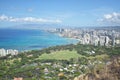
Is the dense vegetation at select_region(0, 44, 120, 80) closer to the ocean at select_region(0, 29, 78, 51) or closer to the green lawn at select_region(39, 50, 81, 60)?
the green lawn at select_region(39, 50, 81, 60)

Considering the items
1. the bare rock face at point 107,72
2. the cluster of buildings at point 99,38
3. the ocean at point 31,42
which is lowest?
the ocean at point 31,42

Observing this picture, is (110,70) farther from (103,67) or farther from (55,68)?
(55,68)

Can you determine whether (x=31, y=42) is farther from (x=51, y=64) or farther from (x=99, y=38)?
(x=51, y=64)

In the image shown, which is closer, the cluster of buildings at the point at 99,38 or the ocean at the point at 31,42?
the cluster of buildings at the point at 99,38

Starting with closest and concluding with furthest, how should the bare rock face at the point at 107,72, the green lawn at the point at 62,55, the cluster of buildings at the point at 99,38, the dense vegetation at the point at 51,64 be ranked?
the bare rock face at the point at 107,72
the dense vegetation at the point at 51,64
the green lawn at the point at 62,55
the cluster of buildings at the point at 99,38

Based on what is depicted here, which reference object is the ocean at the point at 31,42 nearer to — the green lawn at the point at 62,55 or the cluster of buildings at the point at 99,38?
the cluster of buildings at the point at 99,38

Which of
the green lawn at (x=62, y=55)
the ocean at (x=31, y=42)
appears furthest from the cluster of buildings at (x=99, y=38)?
the green lawn at (x=62, y=55)

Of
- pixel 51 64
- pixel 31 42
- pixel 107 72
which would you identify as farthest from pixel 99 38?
pixel 107 72

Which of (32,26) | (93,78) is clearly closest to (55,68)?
(93,78)

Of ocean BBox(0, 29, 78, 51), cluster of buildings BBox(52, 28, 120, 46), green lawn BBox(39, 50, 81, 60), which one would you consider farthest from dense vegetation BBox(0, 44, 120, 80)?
ocean BBox(0, 29, 78, 51)
